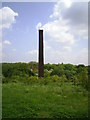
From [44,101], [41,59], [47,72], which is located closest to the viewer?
[44,101]

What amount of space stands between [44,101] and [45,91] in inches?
7.8

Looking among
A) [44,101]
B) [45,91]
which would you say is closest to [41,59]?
[45,91]

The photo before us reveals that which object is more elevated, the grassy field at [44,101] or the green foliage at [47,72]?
the green foliage at [47,72]

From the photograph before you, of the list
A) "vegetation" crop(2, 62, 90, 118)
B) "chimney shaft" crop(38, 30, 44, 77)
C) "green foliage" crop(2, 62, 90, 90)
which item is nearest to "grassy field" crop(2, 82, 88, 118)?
"vegetation" crop(2, 62, 90, 118)

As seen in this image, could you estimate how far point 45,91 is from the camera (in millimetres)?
3459

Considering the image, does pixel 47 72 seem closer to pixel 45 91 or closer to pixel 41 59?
pixel 41 59

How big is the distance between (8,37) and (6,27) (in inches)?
6.9

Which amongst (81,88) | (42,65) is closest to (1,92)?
(42,65)

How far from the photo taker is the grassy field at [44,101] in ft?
10.5

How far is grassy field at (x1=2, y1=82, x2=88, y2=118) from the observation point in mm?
3188

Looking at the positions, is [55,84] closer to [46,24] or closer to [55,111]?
[55,111]

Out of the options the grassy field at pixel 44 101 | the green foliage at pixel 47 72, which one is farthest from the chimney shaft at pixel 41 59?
the grassy field at pixel 44 101

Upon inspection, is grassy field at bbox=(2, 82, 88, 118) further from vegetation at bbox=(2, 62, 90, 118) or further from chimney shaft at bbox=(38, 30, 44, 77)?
chimney shaft at bbox=(38, 30, 44, 77)

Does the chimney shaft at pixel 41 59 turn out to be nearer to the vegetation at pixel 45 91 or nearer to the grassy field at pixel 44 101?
the vegetation at pixel 45 91
